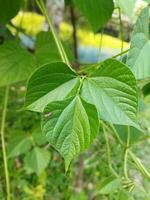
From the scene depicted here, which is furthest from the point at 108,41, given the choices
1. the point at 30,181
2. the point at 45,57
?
the point at 45,57

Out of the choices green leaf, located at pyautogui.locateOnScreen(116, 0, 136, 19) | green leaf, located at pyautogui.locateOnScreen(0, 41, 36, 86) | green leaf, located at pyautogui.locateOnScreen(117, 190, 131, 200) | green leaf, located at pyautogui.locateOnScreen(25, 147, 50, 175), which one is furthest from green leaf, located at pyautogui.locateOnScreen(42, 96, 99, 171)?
green leaf, located at pyautogui.locateOnScreen(25, 147, 50, 175)

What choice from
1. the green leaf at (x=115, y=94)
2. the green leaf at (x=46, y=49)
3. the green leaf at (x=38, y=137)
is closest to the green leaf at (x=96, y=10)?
the green leaf at (x=46, y=49)

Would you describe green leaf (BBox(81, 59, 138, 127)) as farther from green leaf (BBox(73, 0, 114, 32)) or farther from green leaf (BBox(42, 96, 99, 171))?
green leaf (BBox(73, 0, 114, 32))

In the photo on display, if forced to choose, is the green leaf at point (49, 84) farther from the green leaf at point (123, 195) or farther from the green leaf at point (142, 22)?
the green leaf at point (123, 195)

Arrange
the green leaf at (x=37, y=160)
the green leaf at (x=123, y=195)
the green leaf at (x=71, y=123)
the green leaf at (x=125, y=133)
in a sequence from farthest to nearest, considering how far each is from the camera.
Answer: the green leaf at (x=37, y=160) → the green leaf at (x=125, y=133) → the green leaf at (x=123, y=195) → the green leaf at (x=71, y=123)

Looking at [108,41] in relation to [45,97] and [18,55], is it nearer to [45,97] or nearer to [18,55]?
[18,55]

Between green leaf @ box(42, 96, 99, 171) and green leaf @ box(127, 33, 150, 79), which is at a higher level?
green leaf @ box(127, 33, 150, 79)
